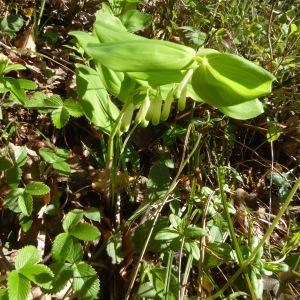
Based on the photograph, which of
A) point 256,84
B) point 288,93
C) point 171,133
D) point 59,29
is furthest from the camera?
point 59,29

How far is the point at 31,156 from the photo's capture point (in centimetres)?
135

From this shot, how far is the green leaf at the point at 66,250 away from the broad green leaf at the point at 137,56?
0.42 meters

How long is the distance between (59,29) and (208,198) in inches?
44.0

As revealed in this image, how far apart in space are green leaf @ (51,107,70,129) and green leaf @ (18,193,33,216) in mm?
258

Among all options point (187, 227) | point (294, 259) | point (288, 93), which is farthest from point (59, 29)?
point (294, 259)

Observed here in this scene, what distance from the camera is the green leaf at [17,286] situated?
0.85 metres

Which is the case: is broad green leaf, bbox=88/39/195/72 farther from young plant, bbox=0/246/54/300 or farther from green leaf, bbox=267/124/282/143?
green leaf, bbox=267/124/282/143

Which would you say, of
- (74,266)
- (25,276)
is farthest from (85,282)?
(25,276)

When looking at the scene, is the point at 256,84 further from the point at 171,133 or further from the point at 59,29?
the point at 59,29

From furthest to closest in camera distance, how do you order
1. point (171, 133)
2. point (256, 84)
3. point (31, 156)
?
point (171, 133) → point (31, 156) → point (256, 84)

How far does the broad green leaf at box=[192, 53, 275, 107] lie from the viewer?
0.90 m

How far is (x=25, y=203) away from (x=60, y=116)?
1.02 feet

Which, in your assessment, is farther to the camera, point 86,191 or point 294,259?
point 86,191

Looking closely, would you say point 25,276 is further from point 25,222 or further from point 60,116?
point 60,116
